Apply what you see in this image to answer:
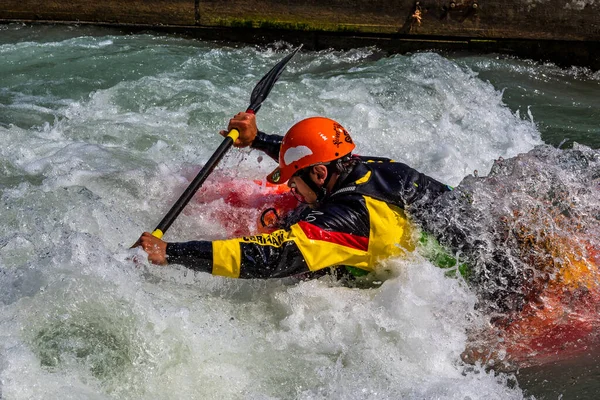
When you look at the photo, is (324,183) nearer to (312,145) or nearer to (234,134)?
(312,145)

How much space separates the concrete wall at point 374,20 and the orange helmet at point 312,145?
5427mm

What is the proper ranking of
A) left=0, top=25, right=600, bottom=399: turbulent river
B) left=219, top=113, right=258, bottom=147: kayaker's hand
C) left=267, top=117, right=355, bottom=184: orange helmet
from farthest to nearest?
left=219, top=113, right=258, bottom=147: kayaker's hand
left=267, top=117, right=355, bottom=184: orange helmet
left=0, top=25, right=600, bottom=399: turbulent river

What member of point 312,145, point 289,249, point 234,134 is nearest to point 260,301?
point 289,249

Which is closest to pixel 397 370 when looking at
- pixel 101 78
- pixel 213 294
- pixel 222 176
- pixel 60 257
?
pixel 213 294

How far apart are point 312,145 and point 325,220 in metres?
0.45

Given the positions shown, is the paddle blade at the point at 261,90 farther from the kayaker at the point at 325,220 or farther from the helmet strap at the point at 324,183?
the helmet strap at the point at 324,183

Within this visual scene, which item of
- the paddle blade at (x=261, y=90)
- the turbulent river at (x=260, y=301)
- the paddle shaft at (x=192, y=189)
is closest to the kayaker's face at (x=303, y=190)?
the turbulent river at (x=260, y=301)

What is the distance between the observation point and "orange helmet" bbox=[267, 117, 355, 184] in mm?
3896

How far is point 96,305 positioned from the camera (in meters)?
3.56

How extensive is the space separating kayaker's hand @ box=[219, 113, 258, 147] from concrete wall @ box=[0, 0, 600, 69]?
4594 mm

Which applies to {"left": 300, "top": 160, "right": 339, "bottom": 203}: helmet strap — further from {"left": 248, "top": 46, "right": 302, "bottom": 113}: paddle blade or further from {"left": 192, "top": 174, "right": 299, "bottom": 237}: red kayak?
{"left": 248, "top": 46, "right": 302, "bottom": 113}: paddle blade

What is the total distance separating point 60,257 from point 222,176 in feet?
5.68

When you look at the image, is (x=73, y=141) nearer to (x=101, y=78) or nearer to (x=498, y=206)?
(x=101, y=78)

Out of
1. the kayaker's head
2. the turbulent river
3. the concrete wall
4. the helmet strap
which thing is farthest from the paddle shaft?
the concrete wall
